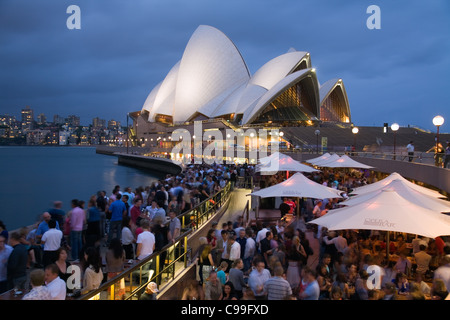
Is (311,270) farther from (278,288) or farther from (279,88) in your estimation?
(279,88)

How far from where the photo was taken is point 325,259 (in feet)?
17.5

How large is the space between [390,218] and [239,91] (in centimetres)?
4632

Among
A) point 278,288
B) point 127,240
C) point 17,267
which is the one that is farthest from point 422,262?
point 17,267

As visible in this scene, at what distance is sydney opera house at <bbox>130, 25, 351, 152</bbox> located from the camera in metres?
A: 46.2

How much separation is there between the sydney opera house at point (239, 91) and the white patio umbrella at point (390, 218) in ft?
120

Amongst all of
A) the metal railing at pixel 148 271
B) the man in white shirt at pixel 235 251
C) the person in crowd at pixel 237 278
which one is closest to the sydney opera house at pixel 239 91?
the metal railing at pixel 148 271

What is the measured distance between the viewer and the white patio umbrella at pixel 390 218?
17.5 ft

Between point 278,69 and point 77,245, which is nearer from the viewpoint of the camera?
point 77,245

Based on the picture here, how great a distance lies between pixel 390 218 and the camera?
5598mm

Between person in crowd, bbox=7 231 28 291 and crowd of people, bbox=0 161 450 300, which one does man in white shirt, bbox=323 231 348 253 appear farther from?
person in crowd, bbox=7 231 28 291

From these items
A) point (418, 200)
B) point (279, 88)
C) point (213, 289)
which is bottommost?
point (213, 289)
